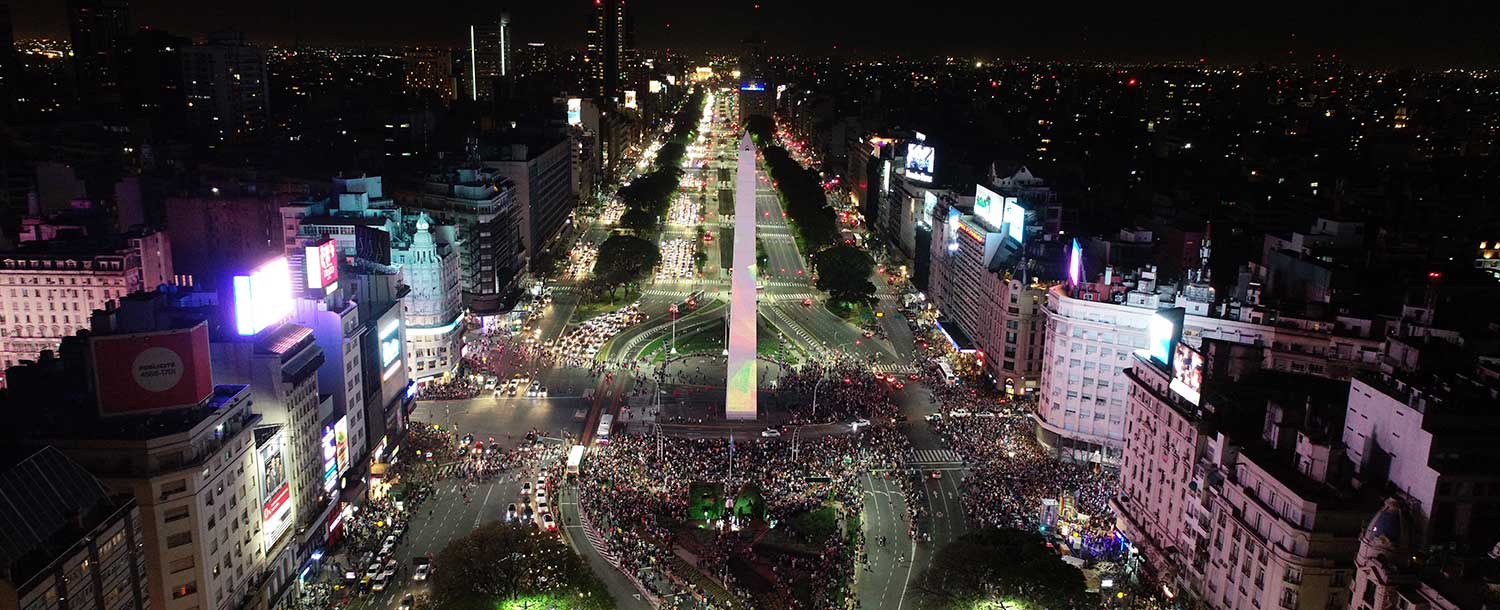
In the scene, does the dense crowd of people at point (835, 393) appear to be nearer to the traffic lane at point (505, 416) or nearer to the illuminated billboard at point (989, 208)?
the traffic lane at point (505, 416)

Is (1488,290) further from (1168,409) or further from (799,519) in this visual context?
(799,519)

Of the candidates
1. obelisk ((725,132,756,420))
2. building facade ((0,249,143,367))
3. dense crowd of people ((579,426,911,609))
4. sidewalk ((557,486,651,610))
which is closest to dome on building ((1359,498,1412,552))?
dense crowd of people ((579,426,911,609))

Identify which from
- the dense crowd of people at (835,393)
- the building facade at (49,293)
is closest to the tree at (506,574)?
the dense crowd of people at (835,393)

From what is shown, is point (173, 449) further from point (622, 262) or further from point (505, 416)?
point (622, 262)

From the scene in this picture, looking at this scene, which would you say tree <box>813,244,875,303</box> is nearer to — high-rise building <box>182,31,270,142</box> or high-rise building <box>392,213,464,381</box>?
high-rise building <box>392,213,464,381</box>

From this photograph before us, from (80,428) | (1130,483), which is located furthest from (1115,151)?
(80,428)
